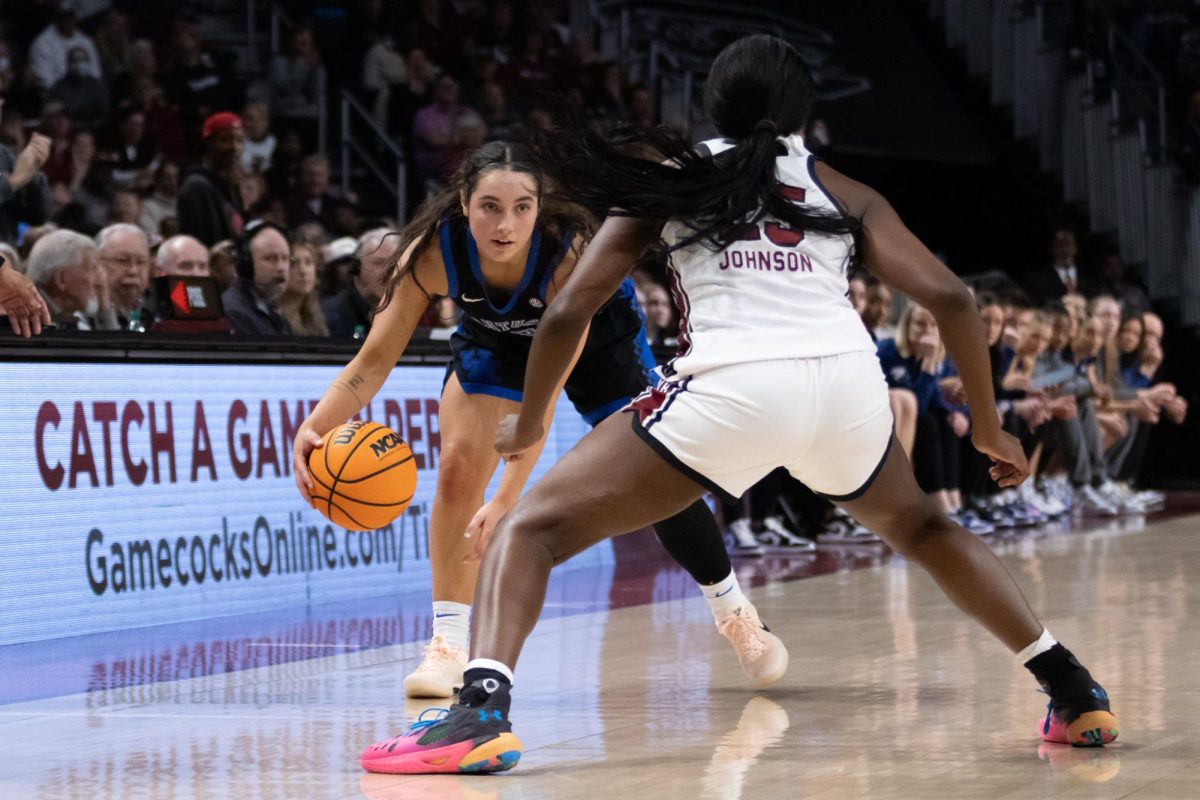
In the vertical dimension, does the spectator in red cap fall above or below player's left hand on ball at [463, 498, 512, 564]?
above

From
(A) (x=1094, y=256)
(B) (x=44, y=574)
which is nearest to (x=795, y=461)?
(B) (x=44, y=574)

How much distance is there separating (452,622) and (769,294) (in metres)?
1.92

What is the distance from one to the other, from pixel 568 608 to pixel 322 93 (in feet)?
26.2

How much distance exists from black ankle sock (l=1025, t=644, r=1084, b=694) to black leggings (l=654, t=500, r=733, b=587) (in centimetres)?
142

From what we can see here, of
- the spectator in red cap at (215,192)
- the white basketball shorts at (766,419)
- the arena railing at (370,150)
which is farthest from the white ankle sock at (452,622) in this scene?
the arena railing at (370,150)

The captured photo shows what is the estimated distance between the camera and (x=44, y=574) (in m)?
6.86

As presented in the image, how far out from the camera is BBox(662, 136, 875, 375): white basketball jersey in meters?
3.99

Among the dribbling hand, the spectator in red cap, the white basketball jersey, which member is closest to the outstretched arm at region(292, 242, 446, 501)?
the white basketball jersey

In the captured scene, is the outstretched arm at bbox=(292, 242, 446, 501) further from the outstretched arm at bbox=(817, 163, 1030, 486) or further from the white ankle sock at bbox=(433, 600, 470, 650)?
the outstretched arm at bbox=(817, 163, 1030, 486)

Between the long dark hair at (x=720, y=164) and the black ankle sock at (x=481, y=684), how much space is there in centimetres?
105

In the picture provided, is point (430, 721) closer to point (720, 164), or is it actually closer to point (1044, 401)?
point (720, 164)

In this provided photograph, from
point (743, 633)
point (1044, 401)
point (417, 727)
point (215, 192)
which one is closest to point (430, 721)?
point (417, 727)

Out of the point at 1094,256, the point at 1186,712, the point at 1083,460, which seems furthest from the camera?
the point at 1094,256

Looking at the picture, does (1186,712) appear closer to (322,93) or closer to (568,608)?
(568,608)
